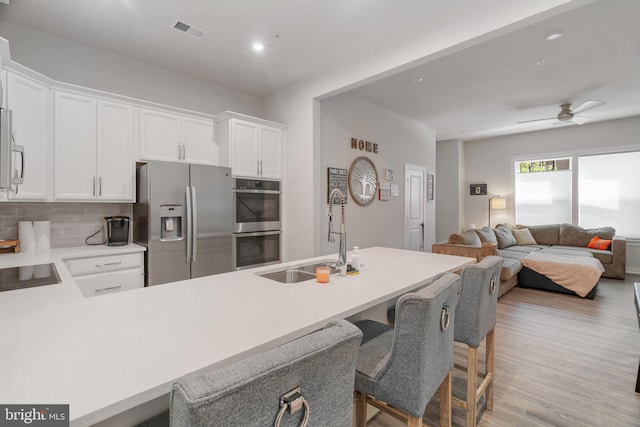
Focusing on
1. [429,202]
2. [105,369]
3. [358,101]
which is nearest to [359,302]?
[105,369]

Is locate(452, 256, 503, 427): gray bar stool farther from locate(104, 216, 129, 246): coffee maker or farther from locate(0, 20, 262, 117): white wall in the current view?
locate(0, 20, 262, 117): white wall

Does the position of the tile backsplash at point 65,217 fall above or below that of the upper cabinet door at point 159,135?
below

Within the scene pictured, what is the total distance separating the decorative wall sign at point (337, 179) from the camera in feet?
13.5

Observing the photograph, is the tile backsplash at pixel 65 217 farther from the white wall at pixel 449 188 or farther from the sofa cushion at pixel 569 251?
the white wall at pixel 449 188

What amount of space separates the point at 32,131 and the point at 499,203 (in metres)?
7.98

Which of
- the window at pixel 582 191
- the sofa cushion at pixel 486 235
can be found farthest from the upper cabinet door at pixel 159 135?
the window at pixel 582 191

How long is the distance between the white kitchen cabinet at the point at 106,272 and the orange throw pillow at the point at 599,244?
7140 millimetres

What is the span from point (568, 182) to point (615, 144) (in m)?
0.99

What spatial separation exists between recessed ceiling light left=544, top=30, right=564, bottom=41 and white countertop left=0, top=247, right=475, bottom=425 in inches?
112

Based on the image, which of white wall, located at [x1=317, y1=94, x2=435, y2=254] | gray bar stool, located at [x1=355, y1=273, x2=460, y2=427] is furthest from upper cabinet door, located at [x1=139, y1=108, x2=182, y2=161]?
gray bar stool, located at [x1=355, y1=273, x2=460, y2=427]

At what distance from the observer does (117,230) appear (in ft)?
9.59

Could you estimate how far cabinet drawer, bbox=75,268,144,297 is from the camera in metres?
2.48

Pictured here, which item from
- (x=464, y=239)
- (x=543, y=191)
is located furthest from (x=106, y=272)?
(x=543, y=191)

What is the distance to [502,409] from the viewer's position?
2004 mm
